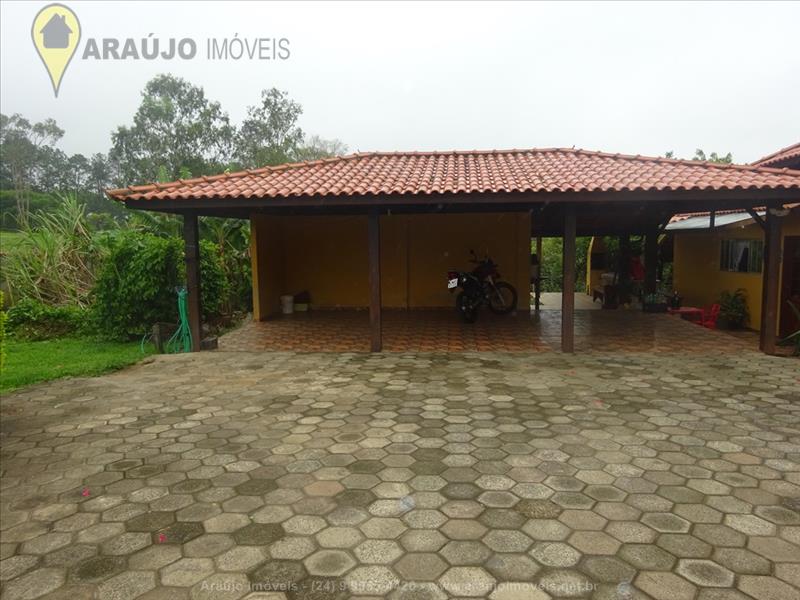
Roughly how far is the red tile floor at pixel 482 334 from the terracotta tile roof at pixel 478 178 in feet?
7.95

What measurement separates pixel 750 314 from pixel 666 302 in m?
2.24

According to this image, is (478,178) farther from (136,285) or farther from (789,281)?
(136,285)

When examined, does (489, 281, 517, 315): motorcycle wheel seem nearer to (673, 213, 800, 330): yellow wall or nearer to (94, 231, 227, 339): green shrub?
(673, 213, 800, 330): yellow wall

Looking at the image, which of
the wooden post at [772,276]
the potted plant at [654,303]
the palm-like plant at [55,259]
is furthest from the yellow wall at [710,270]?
the palm-like plant at [55,259]

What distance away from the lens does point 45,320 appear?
35.3 ft

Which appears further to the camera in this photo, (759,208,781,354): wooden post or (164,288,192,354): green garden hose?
(164,288,192,354): green garden hose

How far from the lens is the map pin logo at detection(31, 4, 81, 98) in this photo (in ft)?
30.7

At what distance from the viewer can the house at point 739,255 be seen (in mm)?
9156

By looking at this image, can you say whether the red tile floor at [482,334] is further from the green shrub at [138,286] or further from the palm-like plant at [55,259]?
the palm-like plant at [55,259]

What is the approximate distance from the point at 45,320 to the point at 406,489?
33.7 feet

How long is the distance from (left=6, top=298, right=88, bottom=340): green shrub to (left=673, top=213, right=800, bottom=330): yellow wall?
1306 cm

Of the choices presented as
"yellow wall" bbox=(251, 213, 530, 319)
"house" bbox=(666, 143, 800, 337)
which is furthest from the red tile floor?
"house" bbox=(666, 143, 800, 337)

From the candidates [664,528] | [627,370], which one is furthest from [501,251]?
[664,528]

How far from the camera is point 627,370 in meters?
6.76
